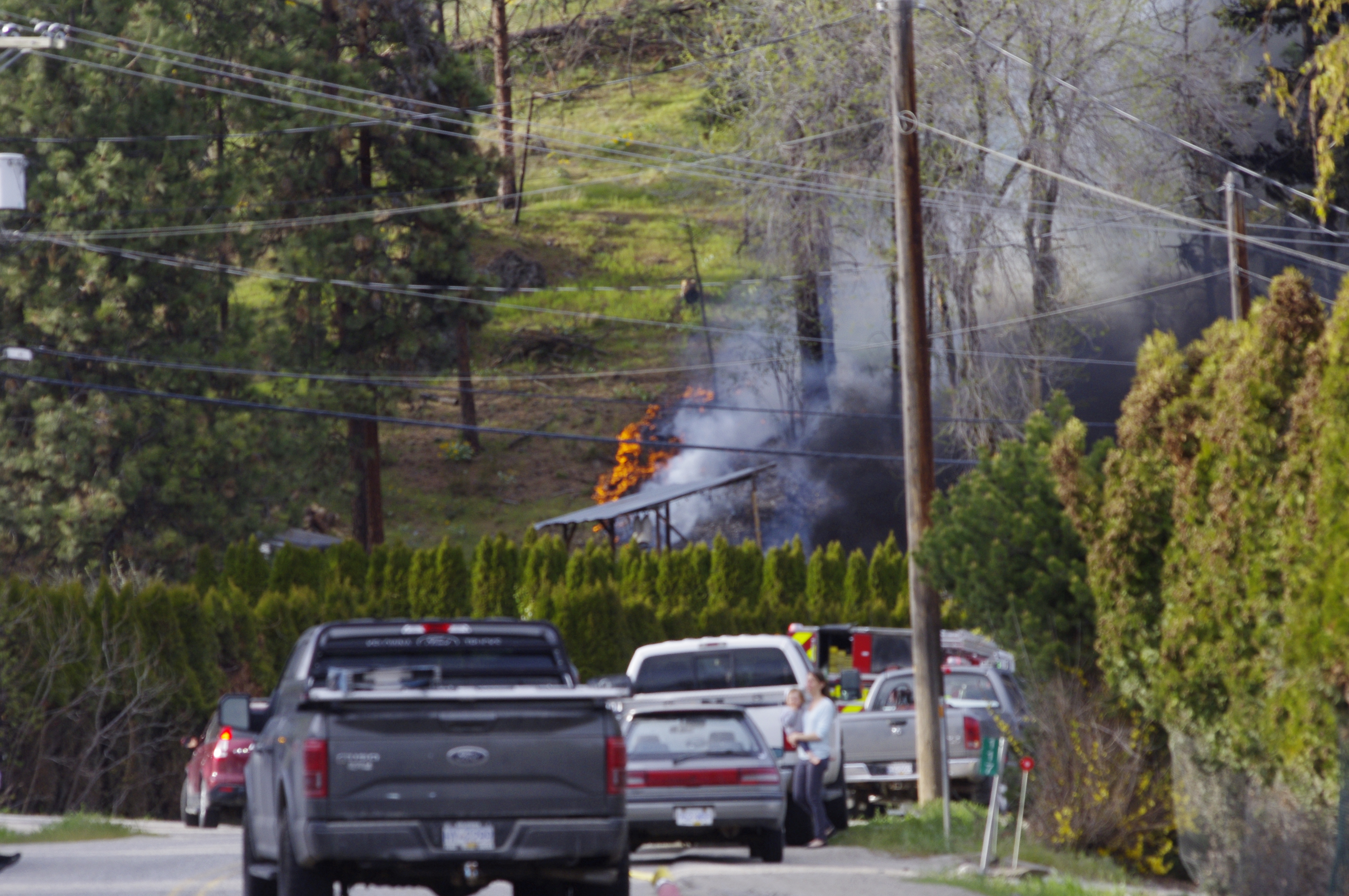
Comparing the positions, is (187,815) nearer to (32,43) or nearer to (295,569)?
(32,43)

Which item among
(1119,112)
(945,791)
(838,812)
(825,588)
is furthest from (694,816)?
(825,588)

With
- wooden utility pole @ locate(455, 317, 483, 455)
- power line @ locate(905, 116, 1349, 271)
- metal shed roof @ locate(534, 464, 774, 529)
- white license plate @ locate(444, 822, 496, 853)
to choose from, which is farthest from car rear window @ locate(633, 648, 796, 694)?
wooden utility pole @ locate(455, 317, 483, 455)

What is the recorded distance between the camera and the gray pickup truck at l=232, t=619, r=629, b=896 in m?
9.28

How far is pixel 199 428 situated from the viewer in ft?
136

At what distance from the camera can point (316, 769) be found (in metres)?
9.24

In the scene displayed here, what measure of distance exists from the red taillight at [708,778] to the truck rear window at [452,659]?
4.30 meters

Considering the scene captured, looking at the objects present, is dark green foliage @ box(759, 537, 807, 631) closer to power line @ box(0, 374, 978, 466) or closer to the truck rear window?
power line @ box(0, 374, 978, 466)

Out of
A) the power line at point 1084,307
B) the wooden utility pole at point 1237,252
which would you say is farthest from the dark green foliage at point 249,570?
the wooden utility pole at point 1237,252

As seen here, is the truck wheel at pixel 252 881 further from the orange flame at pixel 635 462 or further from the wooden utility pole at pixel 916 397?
the orange flame at pixel 635 462

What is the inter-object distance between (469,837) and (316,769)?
937 mm

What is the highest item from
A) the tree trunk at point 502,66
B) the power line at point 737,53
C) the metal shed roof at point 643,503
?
the tree trunk at point 502,66

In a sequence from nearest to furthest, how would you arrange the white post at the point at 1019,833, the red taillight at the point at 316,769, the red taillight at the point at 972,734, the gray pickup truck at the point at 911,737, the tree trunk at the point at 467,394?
the red taillight at the point at 316,769 → the white post at the point at 1019,833 → the red taillight at the point at 972,734 → the gray pickup truck at the point at 911,737 → the tree trunk at the point at 467,394

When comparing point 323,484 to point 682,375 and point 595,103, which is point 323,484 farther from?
point 595,103

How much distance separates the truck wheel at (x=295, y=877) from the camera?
9.61 m
